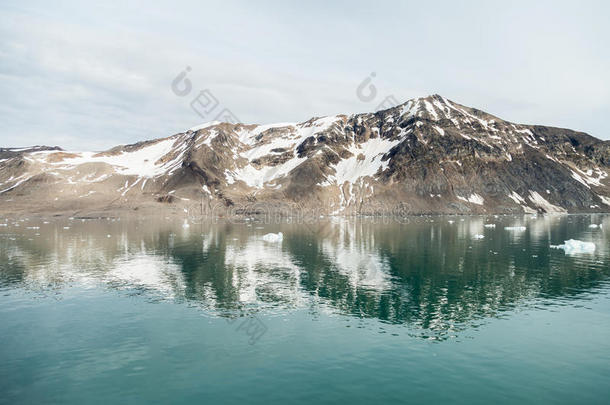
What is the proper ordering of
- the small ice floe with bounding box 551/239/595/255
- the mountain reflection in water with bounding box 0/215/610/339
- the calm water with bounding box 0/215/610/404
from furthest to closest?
1. the small ice floe with bounding box 551/239/595/255
2. the mountain reflection in water with bounding box 0/215/610/339
3. the calm water with bounding box 0/215/610/404

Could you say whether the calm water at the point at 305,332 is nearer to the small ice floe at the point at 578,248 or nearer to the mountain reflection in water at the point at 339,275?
the mountain reflection in water at the point at 339,275

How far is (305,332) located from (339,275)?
29839 mm

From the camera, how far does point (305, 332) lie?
39.2 m

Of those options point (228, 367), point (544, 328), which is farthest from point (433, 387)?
point (544, 328)

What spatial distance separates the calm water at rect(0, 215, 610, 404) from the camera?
27750 mm

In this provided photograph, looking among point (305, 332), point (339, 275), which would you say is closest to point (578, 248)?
point (339, 275)

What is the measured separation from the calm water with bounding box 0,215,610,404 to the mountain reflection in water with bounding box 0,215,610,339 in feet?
1.45

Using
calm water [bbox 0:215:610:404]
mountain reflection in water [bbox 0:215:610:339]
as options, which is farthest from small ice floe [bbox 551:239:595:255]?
calm water [bbox 0:215:610:404]

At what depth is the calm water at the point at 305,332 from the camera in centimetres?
2775

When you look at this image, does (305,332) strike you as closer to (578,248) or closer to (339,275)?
(339,275)

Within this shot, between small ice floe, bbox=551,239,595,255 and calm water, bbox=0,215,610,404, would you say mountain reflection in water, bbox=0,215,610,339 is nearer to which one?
calm water, bbox=0,215,610,404

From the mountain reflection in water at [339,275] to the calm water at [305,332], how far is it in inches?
17.4

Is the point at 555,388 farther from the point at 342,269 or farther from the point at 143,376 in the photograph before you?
the point at 342,269

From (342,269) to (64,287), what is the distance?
44.3m
